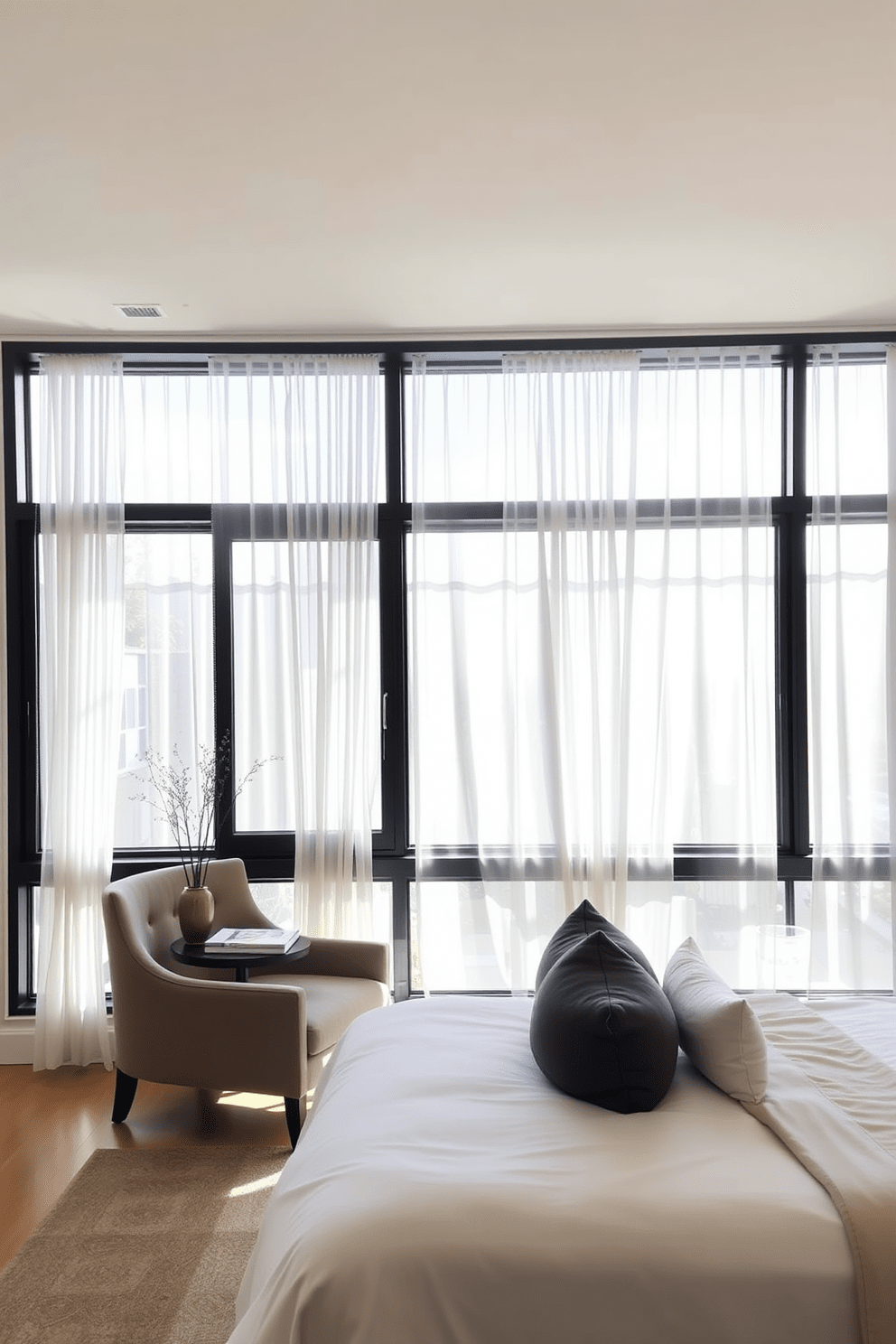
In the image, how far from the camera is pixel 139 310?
3865mm

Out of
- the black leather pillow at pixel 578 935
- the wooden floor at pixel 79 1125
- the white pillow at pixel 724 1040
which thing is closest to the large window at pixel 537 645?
the wooden floor at pixel 79 1125

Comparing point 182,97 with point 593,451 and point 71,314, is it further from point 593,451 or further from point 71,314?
point 593,451

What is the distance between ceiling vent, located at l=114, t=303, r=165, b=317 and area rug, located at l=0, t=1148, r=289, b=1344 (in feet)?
10.1

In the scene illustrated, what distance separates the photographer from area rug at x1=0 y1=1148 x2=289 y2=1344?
230 cm

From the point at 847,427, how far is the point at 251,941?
3.26 meters

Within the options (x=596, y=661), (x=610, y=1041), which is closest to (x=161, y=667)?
(x=596, y=661)

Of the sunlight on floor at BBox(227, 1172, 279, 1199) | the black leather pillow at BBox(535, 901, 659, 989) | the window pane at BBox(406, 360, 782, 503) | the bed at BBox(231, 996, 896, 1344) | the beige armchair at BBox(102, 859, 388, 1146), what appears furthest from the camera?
the window pane at BBox(406, 360, 782, 503)

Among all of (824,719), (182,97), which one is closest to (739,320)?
(824,719)

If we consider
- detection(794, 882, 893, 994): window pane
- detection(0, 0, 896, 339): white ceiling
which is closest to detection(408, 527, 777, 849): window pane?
detection(794, 882, 893, 994): window pane

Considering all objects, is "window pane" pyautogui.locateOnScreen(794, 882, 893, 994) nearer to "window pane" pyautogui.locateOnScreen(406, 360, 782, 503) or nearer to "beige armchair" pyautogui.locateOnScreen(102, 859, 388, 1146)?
"window pane" pyautogui.locateOnScreen(406, 360, 782, 503)

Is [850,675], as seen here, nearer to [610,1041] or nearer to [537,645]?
[537,645]

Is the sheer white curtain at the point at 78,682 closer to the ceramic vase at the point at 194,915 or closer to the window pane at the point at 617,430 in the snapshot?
the ceramic vase at the point at 194,915

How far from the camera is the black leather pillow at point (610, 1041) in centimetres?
198

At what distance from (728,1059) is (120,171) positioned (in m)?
2.81
